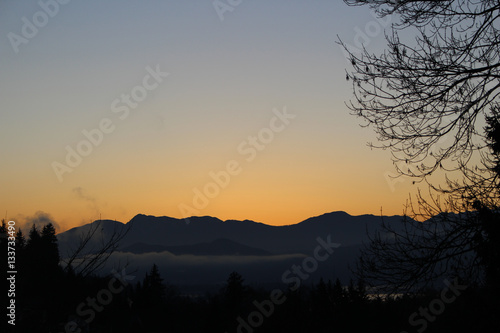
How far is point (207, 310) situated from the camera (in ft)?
211

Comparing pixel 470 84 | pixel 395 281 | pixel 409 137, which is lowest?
pixel 395 281

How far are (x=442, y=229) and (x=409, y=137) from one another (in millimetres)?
1375

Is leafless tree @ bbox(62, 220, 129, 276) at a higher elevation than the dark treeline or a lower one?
higher

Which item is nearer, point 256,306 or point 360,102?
point 360,102

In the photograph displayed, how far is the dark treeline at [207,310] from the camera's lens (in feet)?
22.3

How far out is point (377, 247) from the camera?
22.1ft

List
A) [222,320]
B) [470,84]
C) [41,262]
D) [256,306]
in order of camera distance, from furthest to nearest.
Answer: [256,306]
[222,320]
[41,262]
[470,84]

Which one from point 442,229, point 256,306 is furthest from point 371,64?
point 256,306

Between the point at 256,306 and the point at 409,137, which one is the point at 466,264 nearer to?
the point at 409,137

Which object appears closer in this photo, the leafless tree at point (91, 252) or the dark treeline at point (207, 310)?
the leafless tree at point (91, 252)

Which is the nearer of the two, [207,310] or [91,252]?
[91,252]

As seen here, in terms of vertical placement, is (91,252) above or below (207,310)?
above

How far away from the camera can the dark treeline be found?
680cm

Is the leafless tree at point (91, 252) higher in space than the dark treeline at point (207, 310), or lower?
higher
